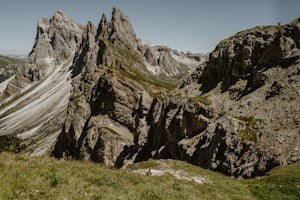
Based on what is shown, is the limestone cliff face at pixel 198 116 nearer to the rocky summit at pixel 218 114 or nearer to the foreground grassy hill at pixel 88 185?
the rocky summit at pixel 218 114

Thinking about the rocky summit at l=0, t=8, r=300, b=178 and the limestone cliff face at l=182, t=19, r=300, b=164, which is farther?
the limestone cliff face at l=182, t=19, r=300, b=164

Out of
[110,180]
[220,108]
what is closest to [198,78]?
[220,108]

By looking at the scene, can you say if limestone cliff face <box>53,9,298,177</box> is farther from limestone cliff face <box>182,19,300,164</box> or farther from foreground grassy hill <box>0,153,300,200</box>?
foreground grassy hill <box>0,153,300,200</box>

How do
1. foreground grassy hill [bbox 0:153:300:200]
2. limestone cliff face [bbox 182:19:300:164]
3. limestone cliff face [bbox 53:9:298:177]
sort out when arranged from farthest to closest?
1. limestone cliff face [bbox 53:9:298:177]
2. limestone cliff face [bbox 182:19:300:164]
3. foreground grassy hill [bbox 0:153:300:200]

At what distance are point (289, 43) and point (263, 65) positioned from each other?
230 inches

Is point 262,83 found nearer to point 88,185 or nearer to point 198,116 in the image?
point 198,116

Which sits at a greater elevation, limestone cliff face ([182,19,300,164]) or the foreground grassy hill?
limestone cliff face ([182,19,300,164])

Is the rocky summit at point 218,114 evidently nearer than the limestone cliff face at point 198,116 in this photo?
Yes

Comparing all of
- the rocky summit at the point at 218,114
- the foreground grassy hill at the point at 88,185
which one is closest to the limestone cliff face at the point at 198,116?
the rocky summit at the point at 218,114

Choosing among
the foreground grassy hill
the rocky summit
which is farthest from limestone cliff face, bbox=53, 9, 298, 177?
the foreground grassy hill

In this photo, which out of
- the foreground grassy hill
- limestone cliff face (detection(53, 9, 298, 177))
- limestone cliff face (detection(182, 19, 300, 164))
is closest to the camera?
the foreground grassy hill

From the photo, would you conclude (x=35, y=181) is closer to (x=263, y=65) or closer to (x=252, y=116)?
(x=252, y=116)

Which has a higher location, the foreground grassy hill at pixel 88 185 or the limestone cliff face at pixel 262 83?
the limestone cliff face at pixel 262 83

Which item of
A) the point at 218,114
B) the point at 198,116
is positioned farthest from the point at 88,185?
the point at 198,116
